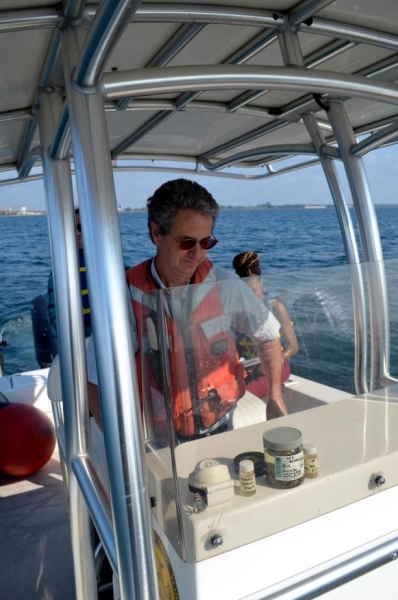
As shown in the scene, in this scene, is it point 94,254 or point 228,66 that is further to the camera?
point 228,66

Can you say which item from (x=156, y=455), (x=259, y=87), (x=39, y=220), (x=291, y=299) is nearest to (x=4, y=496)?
(x=156, y=455)

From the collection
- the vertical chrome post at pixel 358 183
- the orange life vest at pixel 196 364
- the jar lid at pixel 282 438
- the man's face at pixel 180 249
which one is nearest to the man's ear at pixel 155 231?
the man's face at pixel 180 249

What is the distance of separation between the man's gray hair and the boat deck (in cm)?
173

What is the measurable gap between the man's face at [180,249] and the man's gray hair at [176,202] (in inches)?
0.7

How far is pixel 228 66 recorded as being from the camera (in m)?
1.25

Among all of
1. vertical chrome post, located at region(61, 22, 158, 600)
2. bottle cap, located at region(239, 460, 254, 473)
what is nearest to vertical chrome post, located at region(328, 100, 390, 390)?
bottle cap, located at region(239, 460, 254, 473)

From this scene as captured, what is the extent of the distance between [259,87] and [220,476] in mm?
897

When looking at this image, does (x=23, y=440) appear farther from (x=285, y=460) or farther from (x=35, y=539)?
(x=285, y=460)

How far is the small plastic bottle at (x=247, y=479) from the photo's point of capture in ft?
4.04

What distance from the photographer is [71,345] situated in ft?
5.13

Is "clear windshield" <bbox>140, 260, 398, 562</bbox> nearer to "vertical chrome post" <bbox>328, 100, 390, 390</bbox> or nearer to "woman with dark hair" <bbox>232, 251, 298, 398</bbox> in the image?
"woman with dark hair" <bbox>232, 251, 298, 398</bbox>

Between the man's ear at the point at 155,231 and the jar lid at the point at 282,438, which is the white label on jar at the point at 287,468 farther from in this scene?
the man's ear at the point at 155,231

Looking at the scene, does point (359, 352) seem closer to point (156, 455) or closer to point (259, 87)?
point (156, 455)

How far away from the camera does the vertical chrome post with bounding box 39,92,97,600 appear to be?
1.56 m
